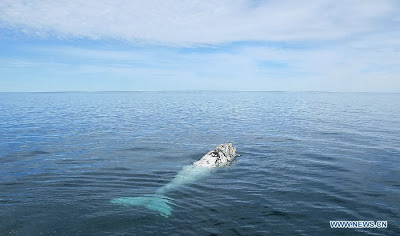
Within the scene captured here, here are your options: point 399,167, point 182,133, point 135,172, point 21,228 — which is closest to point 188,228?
point 21,228

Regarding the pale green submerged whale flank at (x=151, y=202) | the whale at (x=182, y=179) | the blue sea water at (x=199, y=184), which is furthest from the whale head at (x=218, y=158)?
the pale green submerged whale flank at (x=151, y=202)

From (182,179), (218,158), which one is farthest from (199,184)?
(218,158)

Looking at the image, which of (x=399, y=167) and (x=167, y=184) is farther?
(x=399, y=167)

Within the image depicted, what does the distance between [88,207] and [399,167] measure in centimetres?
2634

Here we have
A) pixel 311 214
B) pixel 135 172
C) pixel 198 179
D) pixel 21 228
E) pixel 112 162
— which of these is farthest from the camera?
pixel 112 162

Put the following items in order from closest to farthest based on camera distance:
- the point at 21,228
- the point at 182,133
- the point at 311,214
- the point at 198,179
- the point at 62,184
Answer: the point at 21,228 < the point at 311,214 < the point at 62,184 < the point at 198,179 < the point at 182,133

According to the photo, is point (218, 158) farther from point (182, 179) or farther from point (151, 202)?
point (151, 202)

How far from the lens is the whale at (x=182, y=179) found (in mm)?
16986

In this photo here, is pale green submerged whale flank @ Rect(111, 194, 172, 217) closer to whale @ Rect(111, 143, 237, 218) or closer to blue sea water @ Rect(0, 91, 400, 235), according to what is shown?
whale @ Rect(111, 143, 237, 218)

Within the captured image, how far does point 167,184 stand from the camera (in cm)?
2127

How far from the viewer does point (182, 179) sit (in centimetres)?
2230

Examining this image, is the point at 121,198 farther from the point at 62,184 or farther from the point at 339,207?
the point at 339,207

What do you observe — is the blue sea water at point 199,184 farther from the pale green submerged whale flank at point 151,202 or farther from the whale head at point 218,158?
the whale head at point 218,158

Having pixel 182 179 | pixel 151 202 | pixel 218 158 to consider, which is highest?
pixel 218 158
